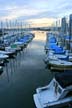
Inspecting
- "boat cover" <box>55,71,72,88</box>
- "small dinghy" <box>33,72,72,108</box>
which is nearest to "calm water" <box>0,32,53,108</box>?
"small dinghy" <box>33,72,72,108</box>

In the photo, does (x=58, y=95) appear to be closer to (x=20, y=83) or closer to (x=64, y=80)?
(x=64, y=80)

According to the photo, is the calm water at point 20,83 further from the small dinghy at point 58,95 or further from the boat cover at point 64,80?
the boat cover at point 64,80

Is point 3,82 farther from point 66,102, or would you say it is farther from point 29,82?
point 66,102

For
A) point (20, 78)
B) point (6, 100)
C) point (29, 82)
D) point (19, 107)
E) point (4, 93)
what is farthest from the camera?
point (20, 78)

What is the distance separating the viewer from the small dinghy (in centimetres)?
1748

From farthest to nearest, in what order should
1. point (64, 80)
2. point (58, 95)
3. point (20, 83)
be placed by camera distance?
point (20, 83)
point (64, 80)
point (58, 95)

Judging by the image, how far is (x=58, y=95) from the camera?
711 inches

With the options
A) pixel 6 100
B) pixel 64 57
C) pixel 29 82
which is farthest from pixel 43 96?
pixel 64 57

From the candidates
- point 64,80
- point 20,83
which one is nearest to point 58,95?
point 64,80

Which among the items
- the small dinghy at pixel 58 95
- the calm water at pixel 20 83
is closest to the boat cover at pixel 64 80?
the small dinghy at pixel 58 95

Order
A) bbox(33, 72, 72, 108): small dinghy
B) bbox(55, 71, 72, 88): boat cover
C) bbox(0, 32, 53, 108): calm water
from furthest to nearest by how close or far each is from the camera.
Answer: bbox(0, 32, 53, 108): calm water, bbox(55, 71, 72, 88): boat cover, bbox(33, 72, 72, 108): small dinghy

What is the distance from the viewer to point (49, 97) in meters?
18.8

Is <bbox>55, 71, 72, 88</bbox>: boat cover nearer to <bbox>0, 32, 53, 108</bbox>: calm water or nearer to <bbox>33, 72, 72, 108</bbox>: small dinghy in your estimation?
<bbox>33, 72, 72, 108</bbox>: small dinghy

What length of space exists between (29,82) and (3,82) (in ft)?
10.5
